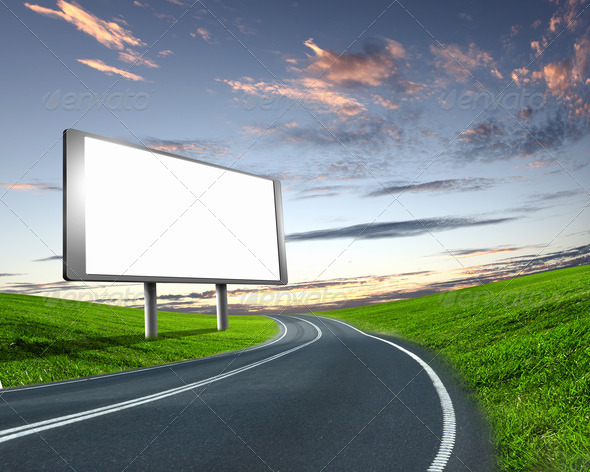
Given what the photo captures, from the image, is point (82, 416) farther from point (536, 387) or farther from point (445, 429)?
point (536, 387)

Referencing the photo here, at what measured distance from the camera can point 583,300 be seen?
1475 centimetres

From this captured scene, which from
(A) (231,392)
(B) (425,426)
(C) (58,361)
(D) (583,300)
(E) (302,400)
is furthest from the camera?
(D) (583,300)

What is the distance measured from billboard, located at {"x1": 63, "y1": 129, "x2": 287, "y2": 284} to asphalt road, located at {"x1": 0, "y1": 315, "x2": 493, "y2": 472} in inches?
157

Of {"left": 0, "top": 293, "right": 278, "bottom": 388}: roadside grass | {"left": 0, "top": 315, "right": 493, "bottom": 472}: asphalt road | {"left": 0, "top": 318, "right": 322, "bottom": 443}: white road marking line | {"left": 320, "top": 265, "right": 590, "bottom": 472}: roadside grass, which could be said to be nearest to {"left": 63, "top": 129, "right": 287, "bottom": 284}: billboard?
{"left": 0, "top": 293, "right": 278, "bottom": 388}: roadside grass

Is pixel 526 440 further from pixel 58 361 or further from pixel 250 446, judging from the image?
pixel 58 361

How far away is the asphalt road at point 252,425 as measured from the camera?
404 cm

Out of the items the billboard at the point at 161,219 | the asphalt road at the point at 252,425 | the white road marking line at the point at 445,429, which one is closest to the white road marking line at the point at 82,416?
the asphalt road at the point at 252,425

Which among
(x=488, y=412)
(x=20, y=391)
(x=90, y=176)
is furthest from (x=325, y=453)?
(x=90, y=176)

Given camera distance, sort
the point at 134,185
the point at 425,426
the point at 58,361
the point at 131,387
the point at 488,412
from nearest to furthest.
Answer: the point at 425,426
the point at 488,412
the point at 131,387
the point at 134,185
the point at 58,361

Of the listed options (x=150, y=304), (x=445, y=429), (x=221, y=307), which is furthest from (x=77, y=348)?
(x=445, y=429)

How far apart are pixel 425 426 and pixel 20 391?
26.9ft

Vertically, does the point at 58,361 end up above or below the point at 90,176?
below

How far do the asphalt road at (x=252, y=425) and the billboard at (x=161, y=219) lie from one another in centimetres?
400

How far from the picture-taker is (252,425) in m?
5.15
